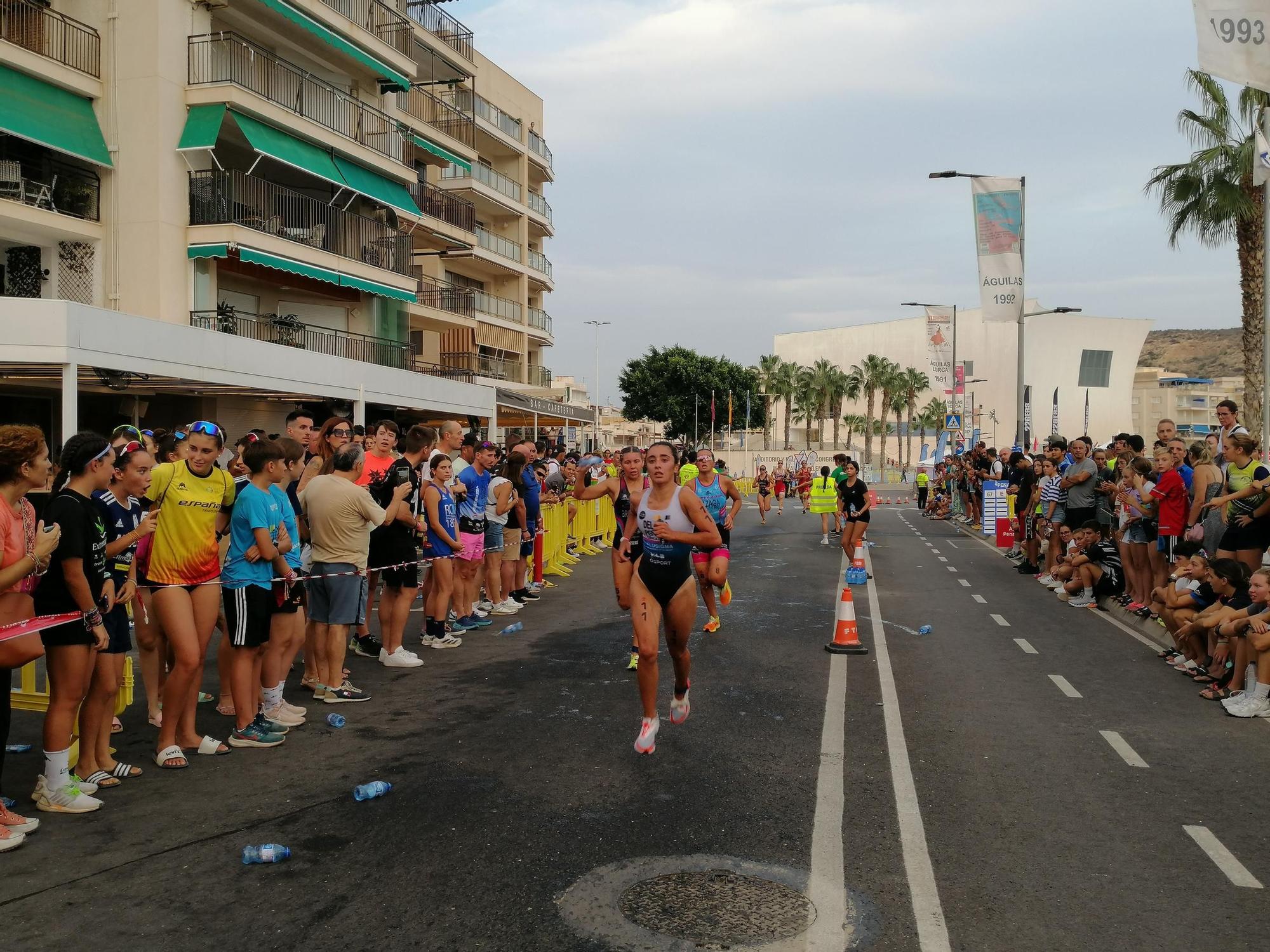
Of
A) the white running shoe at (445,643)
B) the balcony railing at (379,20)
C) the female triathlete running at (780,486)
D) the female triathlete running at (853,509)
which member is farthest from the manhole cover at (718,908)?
the female triathlete running at (780,486)

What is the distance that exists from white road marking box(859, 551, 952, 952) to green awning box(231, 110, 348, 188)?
21.6m

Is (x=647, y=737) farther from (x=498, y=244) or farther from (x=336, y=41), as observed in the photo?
(x=498, y=244)

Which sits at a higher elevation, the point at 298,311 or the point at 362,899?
the point at 298,311

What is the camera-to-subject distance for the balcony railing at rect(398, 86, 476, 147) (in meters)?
40.6

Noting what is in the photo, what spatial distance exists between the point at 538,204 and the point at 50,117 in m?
34.1

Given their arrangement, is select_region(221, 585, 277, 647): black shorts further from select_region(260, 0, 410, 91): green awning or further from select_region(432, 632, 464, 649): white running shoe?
select_region(260, 0, 410, 91): green awning

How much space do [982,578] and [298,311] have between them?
2067cm

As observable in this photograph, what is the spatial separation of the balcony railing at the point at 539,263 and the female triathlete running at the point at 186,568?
1861 inches

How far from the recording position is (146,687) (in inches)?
293

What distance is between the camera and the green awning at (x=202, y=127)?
77.8 ft

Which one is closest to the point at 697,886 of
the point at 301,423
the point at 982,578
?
the point at 301,423

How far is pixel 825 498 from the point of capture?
2406 cm

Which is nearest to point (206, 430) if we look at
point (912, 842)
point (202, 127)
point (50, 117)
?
point (912, 842)

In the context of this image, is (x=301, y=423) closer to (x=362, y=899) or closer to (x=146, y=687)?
(x=146, y=687)
